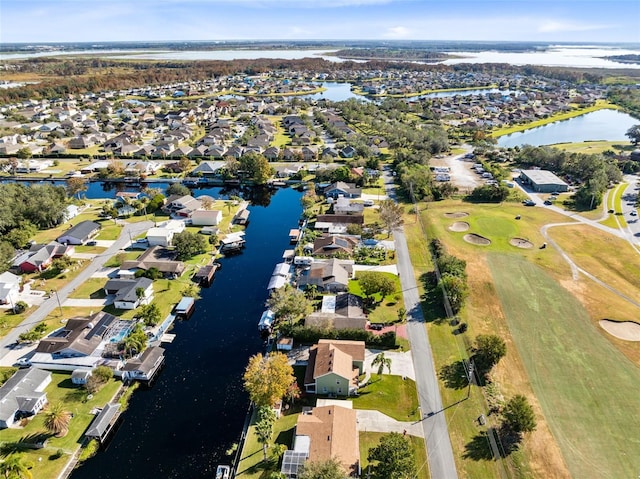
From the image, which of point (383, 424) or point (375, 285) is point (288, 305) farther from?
point (383, 424)

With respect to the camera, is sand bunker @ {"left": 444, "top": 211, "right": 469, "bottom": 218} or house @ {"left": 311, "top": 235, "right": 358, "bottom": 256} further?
sand bunker @ {"left": 444, "top": 211, "right": 469, "bottom": 218}

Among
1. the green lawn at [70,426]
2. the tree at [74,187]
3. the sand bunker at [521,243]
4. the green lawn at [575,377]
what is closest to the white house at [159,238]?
the green lawn at [70,426]

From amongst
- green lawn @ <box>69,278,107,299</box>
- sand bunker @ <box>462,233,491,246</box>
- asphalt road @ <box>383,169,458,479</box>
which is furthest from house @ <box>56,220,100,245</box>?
sand bunker @ <box>462,233,491,246</box>

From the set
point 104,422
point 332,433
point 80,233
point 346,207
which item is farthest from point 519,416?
point 80,233

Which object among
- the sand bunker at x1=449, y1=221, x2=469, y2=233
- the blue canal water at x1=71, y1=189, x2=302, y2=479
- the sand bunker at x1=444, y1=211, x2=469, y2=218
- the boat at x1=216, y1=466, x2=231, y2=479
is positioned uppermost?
the sand bunker at x1=444, y1=211, x2=469, y2=218

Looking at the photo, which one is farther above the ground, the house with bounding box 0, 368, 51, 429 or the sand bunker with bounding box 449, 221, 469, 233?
the sand bunker with bounding box 449, 221, 469, 233

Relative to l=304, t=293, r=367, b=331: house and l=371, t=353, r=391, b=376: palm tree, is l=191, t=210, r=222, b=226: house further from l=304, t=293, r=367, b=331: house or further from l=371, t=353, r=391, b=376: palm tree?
l=371, t=353, r=391, b=376: palm tree
